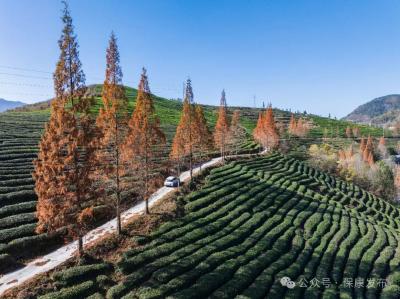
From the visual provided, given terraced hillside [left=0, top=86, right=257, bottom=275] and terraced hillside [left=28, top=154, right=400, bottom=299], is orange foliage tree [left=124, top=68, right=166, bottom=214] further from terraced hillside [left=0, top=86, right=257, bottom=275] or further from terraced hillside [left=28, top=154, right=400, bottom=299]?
terraced hillside [left=28, top=154, right=400, bottom=299]

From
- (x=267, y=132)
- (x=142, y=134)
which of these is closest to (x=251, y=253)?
(x=142, y=134)

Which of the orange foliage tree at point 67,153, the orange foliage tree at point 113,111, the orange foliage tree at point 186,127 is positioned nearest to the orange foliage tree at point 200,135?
the orange foliage tree at point 186,127

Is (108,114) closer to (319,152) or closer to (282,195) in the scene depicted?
(282,195)

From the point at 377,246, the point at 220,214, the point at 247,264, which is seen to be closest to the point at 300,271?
the point at 247,264

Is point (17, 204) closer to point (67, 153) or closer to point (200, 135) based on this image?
point (67, 153)

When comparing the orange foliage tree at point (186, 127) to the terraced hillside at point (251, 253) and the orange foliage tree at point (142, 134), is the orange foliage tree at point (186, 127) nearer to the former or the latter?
the terraced hillside at point (251, 253)

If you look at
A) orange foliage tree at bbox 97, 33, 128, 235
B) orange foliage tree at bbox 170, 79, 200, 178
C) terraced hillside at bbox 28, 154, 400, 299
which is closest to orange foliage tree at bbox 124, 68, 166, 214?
orange foliage tree at bbox 97, 33, 128, 235

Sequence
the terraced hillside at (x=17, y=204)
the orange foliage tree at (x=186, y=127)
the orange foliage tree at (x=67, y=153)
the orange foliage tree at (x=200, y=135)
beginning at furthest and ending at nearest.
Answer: the orange foliage tree at (x=200, y=135), the orange foliage tree at (x=186, y=127), the terraced hillside at (x=17, y=204), the orange foliage tree at (x=67, y=153)
